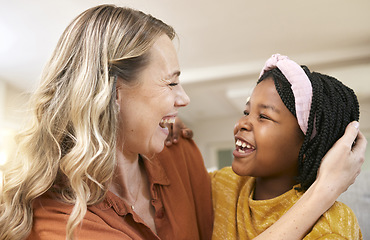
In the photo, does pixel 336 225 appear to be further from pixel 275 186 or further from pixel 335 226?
pixel 275 186

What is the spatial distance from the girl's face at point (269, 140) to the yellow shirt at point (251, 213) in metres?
0.10

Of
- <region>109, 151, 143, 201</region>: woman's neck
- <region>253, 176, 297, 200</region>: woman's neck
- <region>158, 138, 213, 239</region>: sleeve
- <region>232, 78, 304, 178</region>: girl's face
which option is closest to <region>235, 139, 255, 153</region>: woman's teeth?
<region>232, 78, 304, 178</region>: girl's face

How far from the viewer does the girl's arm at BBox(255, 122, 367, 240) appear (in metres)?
1.06

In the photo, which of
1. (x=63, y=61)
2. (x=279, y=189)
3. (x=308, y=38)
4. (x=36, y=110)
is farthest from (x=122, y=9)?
(x=308, y=38)

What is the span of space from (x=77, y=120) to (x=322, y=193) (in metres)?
0.70

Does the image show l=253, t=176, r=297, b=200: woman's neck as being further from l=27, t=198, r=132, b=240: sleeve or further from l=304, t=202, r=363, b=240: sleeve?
l=27, t=198, r=132, b=240: sleeve

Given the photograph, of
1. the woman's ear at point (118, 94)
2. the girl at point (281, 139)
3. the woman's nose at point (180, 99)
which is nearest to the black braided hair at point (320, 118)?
the girl at point (281, 139)

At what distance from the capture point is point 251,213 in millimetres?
1323

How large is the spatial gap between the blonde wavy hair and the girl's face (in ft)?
1.33

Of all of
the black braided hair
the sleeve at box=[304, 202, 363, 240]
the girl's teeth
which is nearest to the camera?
the sleeve at box=[304, 202, 363, 240]

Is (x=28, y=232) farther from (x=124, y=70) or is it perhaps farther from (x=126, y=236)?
(x=124, y=70)

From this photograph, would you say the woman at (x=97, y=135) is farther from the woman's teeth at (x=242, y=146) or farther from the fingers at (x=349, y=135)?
the woman's teeth at (x=242, y=146)

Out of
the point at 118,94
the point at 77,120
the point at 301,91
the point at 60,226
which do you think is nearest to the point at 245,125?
the point at 301,91

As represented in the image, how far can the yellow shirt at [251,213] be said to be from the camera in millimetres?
1075
